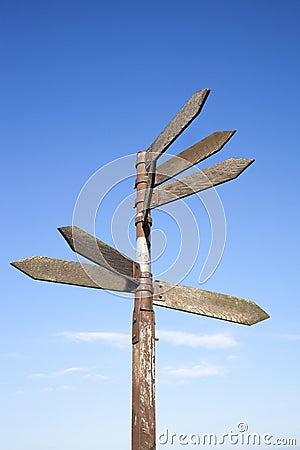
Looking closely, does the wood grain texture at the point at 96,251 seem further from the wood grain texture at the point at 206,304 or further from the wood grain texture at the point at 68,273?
the wood grain texture at the point at 206,304

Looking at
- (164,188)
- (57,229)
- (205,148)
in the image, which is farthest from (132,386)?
(205,148)

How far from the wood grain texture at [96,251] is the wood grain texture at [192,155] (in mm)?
786

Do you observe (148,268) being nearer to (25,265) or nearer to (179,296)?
(179,296)

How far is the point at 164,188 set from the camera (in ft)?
14.5

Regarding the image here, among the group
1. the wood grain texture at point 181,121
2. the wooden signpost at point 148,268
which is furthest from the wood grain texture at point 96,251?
the wood grain texture at point 181,121

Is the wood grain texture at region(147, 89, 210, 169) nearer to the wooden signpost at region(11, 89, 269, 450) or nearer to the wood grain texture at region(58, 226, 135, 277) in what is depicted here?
the wooden signpost at region(11, 89, 269, 450)

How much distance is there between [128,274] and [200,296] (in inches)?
23.6

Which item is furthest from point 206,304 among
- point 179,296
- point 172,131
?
point 172,131

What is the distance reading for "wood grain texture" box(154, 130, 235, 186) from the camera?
4.09 metres

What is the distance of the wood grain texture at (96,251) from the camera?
3.78m

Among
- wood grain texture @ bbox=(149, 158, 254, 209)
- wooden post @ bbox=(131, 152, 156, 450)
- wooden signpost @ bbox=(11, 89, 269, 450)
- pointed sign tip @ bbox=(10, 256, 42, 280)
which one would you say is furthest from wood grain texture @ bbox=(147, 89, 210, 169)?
pointed sign tip @ bbox=(10, 256, 42, 280)

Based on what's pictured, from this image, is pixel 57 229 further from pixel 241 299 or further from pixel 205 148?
pixel 241 299

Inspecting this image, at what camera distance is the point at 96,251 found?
3.92 metres

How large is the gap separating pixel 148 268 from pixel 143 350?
693mm
